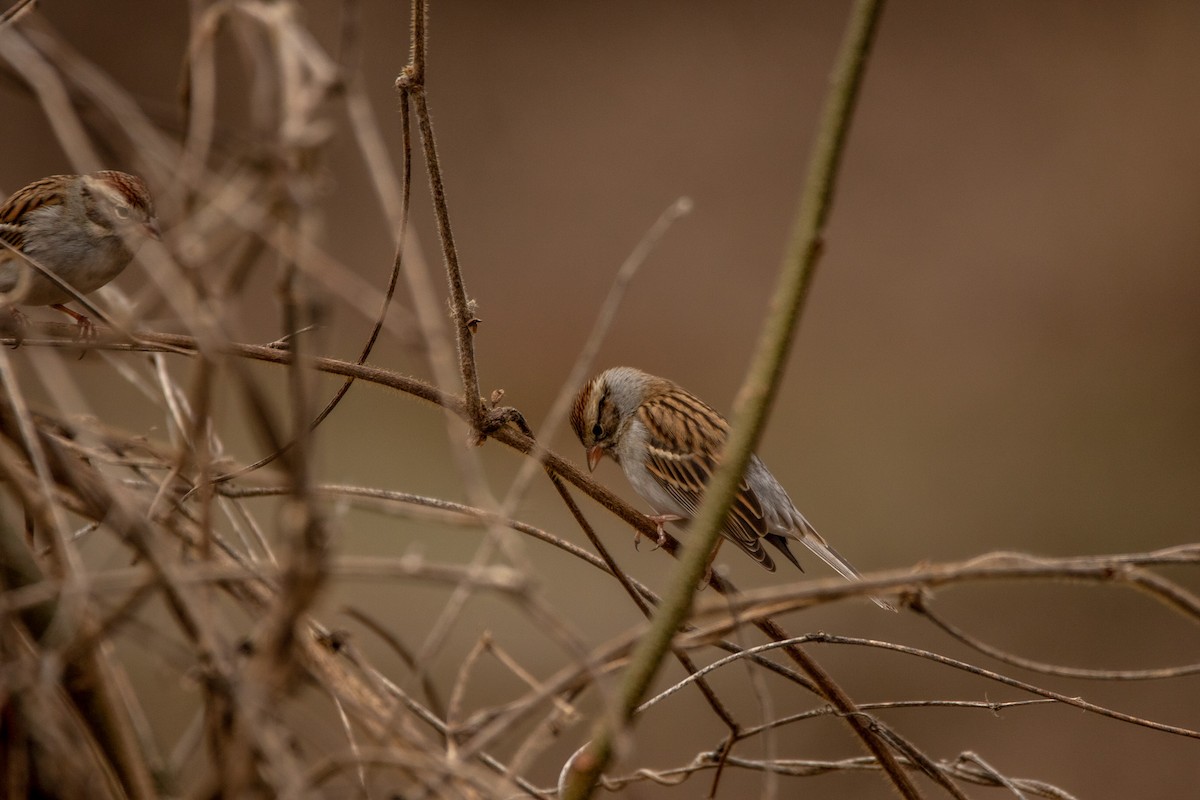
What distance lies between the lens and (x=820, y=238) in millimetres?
823

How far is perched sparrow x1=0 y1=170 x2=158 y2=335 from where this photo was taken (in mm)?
2338

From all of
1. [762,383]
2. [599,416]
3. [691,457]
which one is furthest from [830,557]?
[762,383]

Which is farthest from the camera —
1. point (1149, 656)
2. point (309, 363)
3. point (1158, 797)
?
point (1149, 656)

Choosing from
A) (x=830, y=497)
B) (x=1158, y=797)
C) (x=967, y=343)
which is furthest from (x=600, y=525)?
(x=967, y=343)

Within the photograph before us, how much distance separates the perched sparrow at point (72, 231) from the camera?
234cm

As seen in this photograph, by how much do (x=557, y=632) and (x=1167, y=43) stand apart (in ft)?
27.4

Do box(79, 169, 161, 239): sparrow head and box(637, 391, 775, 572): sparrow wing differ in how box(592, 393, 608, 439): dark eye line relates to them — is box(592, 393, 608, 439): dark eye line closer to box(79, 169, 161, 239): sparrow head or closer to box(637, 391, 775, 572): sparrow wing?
box(637, 391, 775, 572): sparrow wing

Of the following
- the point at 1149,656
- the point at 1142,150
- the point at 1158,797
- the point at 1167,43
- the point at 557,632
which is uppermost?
the point at 1167,43

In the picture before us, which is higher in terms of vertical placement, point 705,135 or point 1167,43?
point 1167,43

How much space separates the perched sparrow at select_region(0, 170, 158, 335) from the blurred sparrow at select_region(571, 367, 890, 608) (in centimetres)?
141

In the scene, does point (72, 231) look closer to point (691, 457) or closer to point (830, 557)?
point (691, 457)

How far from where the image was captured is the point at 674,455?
10.5 ft

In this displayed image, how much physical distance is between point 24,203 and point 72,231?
0.47 feet

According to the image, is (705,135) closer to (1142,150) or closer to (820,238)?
(1142,150)
